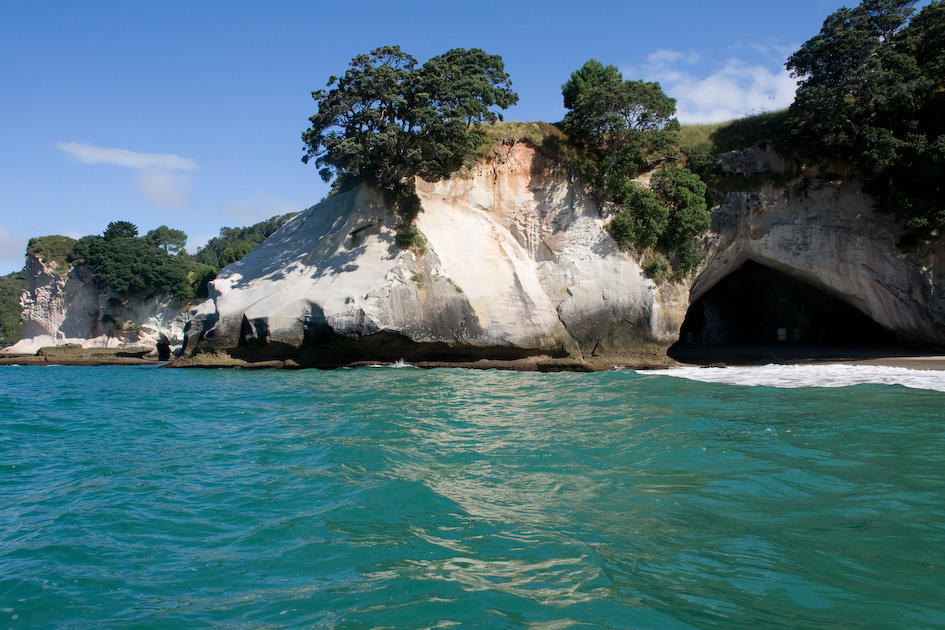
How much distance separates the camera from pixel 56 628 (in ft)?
11.7

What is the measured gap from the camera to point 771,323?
28.8 metres

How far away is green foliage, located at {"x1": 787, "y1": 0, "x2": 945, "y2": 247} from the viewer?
20203 mm

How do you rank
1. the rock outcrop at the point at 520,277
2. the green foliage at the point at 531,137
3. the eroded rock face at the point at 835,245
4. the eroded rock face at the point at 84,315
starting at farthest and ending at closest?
1. the eroded rock face at the point at 84,315
2. the green foliage at the point at 531,137
3. the eroded rock face at the point at 835,245
4. the rock outcrop at the point at 520,277

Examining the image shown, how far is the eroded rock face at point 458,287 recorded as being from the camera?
820 inches

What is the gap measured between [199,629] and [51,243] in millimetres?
53707

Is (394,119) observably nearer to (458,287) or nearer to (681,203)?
(458,287)

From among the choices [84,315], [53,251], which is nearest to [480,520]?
[84,315]

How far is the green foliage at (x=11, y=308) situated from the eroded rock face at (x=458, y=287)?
→ 3909 centimetres

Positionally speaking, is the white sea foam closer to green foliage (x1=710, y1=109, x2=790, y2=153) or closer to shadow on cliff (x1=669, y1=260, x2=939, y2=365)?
shadow on cliff (x1=669, y1=260, x2=939, y2=365)

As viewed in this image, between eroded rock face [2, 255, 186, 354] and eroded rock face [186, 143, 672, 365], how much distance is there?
24.3 meters

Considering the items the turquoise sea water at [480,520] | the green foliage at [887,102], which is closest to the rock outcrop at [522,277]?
the green foliage at [887,102]

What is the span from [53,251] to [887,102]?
53514 mm

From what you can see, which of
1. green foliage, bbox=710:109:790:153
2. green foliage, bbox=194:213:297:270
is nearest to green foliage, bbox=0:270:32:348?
green foliage, bbox=194:213:297:270

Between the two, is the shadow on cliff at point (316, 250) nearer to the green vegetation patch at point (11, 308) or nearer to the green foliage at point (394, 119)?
the green foliage at point (394, 119)
